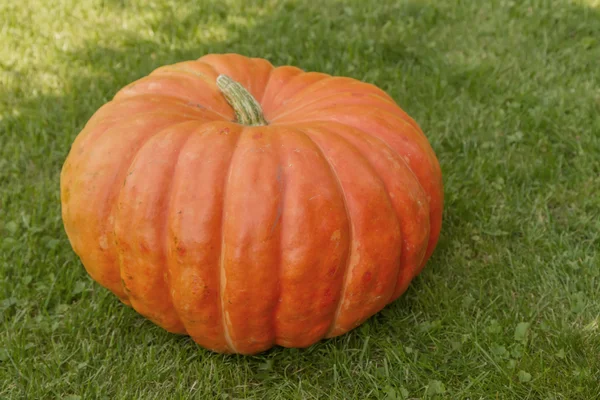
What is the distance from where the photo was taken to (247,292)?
2.05 m

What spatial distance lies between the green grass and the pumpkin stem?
930 mm

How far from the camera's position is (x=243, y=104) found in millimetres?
2406

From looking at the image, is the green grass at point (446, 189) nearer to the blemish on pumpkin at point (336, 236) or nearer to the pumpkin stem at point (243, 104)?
the blemish on pumpkin at point (336, 236)

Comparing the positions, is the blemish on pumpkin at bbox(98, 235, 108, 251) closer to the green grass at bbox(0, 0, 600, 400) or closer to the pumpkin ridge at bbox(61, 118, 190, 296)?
the pumpkin ridge at bbox(61, 118, 190, 296)

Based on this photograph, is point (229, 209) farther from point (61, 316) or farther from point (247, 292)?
point (61, 316)

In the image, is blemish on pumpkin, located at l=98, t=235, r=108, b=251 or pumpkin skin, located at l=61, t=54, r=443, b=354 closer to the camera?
pumpkin skin, located at l=61, t=54, r=443, b=354

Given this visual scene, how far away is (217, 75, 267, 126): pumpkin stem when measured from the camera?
7.90 feet

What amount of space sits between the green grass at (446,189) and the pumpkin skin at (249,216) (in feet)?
0.83

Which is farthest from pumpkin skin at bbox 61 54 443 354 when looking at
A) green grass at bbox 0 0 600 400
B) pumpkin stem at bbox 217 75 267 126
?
green grass at bbox 0 0 600 400

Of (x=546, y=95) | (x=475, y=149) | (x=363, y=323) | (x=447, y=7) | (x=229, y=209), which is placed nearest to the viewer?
(x=229, y=209)

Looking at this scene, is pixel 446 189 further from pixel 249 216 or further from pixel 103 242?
pixel 103 242

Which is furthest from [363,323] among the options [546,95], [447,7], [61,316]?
[447,7]

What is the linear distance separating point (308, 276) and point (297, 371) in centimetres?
53

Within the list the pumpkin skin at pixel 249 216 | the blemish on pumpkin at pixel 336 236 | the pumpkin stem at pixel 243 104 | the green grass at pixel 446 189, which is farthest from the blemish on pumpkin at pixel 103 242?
the blemish on pumpkin at pixel 336 236
